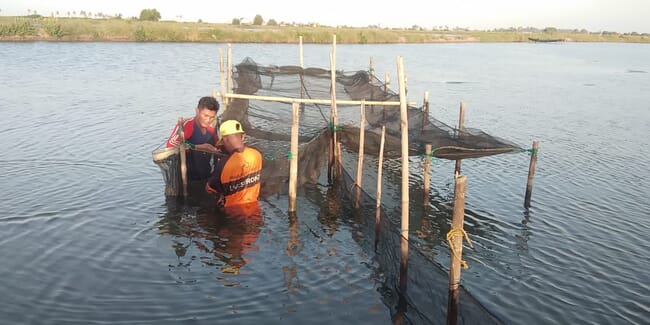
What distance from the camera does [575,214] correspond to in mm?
10766

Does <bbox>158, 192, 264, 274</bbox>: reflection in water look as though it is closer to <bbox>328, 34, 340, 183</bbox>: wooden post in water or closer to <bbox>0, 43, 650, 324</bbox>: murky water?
<bbox>0, 43, 650, 324</bbox>: murky water

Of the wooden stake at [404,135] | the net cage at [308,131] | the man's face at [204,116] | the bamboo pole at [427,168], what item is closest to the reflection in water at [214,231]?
the net cage at [308,131]

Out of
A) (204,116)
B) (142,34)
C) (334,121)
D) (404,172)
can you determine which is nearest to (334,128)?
(334,121)

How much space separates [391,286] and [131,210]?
530 cm

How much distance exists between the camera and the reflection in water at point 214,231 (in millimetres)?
8188

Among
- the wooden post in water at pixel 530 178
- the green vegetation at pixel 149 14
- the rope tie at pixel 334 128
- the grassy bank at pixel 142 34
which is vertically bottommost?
the wooden post in water at pixel 530 178

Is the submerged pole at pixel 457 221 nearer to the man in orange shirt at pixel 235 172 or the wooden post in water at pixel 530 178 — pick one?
the man in orange shirt at pixel 235 172

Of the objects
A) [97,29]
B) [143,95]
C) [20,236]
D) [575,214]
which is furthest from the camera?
[97,29]

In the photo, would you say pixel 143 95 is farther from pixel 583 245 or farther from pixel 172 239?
pixel 583 245

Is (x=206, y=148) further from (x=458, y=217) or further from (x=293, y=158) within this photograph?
(x=458, y=217)

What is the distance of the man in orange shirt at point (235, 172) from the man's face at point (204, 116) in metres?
0.67

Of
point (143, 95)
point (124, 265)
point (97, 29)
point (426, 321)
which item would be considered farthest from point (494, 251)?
point (97, 29)

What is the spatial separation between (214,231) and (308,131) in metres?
3.73

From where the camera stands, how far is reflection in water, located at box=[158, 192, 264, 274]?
8.19 metres
